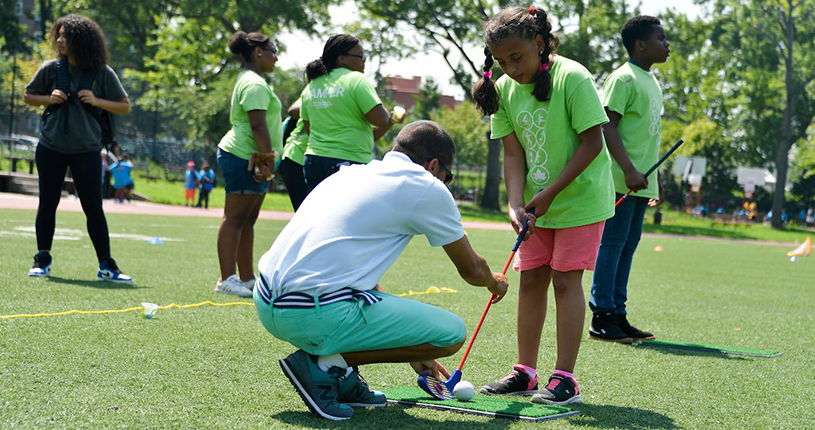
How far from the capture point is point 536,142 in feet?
12.6

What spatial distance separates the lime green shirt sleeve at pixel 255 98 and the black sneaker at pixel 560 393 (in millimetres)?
3659

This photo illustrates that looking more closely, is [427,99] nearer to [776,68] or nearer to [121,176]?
[776,68]

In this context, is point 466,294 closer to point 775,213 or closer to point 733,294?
point 733,294

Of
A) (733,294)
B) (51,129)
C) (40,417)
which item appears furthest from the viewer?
(733,294)

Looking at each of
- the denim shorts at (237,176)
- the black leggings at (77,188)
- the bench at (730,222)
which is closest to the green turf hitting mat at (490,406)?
the denim shorts at (237,176)

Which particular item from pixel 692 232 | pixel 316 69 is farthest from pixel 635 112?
pixel 692 232

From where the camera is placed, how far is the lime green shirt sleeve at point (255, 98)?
6.43 meters

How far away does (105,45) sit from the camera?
6.65m

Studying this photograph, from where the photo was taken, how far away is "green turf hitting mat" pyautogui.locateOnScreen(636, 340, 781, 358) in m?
5.00

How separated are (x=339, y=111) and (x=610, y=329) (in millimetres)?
2296

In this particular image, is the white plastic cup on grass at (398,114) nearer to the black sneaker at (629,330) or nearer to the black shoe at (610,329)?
the black shoe at (610,329)

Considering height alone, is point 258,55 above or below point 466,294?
above

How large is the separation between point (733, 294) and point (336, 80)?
540 centimetres

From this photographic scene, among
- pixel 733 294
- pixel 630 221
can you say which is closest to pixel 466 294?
pixel 630 221
